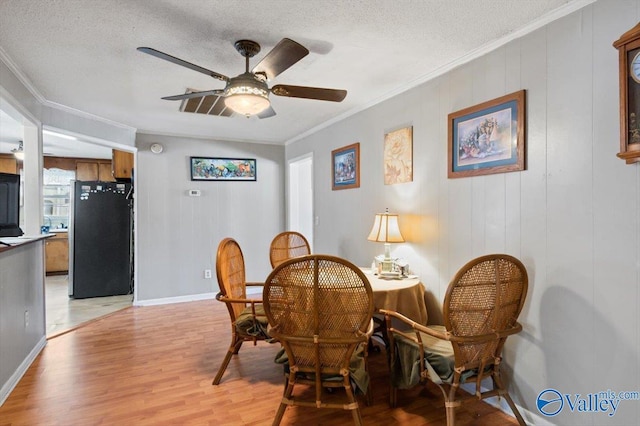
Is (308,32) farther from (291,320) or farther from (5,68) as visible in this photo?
(5,68)

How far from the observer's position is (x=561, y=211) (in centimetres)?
188

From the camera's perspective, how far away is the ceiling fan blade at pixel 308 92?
7.28ft

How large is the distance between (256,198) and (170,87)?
2.51 metres

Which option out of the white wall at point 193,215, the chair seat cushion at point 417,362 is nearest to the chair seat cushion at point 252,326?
the chair seat cushion at point 417,362

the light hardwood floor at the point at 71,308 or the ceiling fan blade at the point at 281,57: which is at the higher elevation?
the ceiling fan blade at the point at 281,57

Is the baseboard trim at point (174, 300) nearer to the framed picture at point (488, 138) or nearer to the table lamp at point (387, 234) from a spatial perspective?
the table lamp at point (387, 234)

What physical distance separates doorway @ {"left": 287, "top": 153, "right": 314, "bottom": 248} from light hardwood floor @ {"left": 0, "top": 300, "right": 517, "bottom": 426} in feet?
7.23

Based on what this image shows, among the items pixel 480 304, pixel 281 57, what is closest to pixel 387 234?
pixel 480 304

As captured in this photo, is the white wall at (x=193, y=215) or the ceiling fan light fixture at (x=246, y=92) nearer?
the ceiling fan light fixture at (x=246, y=92)

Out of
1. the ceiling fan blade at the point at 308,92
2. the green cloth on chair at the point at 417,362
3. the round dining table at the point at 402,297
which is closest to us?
the green cloth on chair at the point at 417,362

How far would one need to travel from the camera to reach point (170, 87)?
2.99 metres

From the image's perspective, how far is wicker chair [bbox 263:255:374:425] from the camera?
1725 millimetres

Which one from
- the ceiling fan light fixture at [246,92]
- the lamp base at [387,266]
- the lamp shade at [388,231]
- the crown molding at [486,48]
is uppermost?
the crown molding at [486,48]

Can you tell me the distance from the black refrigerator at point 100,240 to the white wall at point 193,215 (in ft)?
2.73
